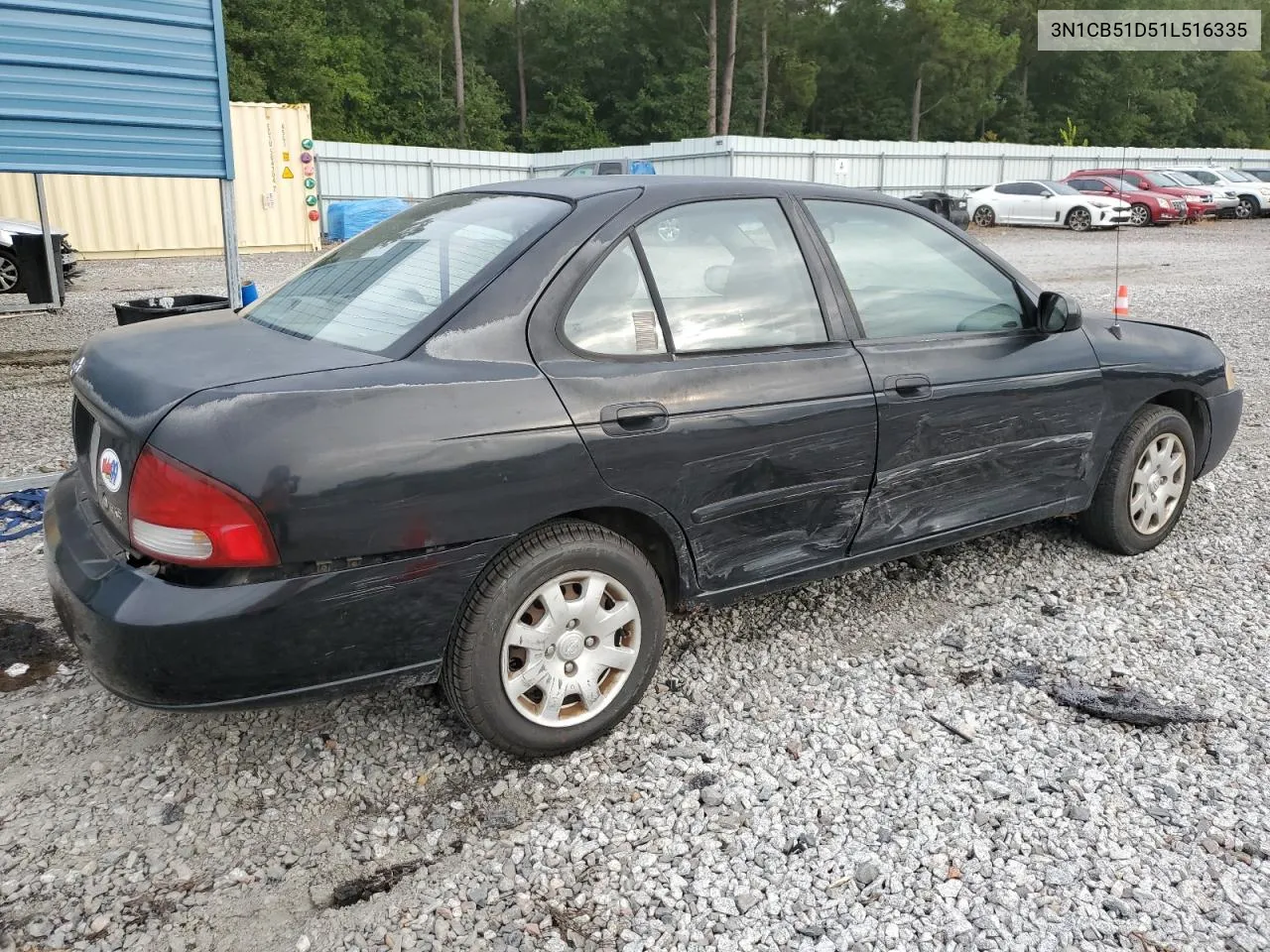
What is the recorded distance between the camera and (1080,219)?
1089 inches

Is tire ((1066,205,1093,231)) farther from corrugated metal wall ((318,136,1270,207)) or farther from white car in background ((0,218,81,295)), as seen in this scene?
white car in background ((0,218,81,295))

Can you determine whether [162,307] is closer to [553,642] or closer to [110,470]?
[110,470]

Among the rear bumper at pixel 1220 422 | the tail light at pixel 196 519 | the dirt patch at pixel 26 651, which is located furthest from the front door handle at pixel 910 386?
the dirt patch at pixel 26 651

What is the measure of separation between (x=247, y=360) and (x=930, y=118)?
6431cm

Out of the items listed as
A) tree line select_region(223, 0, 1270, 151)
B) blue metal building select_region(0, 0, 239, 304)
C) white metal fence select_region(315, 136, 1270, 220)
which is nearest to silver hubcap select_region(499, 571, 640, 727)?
blue metal building select_region(0, 0, 239, 304)

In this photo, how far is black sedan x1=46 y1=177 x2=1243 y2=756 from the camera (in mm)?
2502

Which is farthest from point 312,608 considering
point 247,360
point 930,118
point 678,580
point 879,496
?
point 930,118

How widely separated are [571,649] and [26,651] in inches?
81.0

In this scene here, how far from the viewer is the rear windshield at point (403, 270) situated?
9.64 ft

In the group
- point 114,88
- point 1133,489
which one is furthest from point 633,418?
point 114,88

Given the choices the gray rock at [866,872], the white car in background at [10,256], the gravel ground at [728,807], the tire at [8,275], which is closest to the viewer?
the gravel ground at [728,807]

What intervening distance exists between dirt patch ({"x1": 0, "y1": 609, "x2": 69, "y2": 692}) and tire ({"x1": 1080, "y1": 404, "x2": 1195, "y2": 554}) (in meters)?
4.07

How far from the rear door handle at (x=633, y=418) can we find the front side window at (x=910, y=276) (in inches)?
37.9

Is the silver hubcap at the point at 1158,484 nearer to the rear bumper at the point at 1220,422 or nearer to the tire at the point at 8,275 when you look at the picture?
the rear bumper at the point at 1220,422
